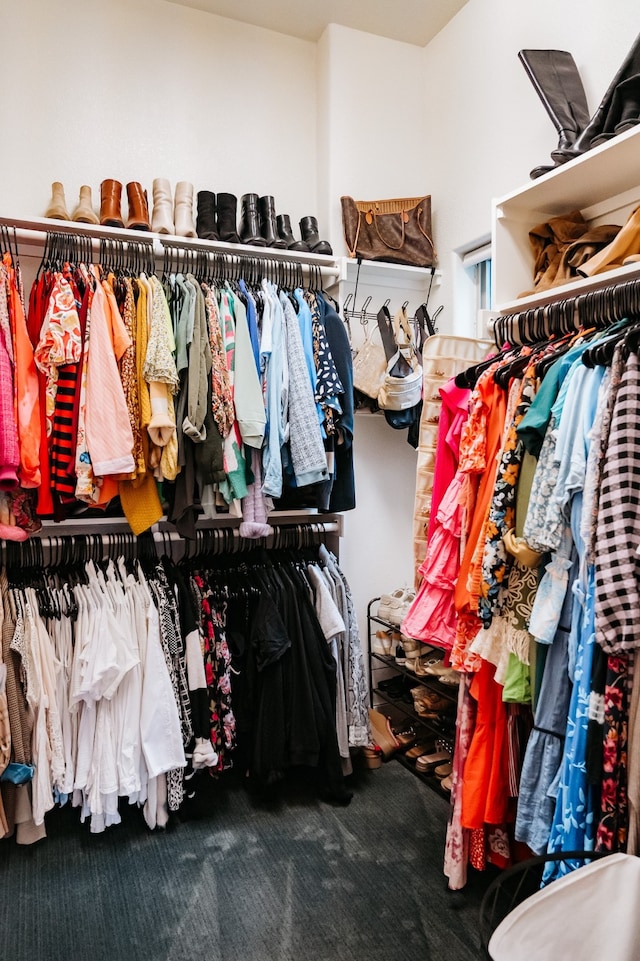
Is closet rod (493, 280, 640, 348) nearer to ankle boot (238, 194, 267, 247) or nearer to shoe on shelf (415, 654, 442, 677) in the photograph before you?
ankle boot (238, 194, 267, 247)

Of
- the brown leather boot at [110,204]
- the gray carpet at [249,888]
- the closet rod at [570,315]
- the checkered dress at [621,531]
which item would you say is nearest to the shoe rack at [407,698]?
the gray carpet at [249,888]

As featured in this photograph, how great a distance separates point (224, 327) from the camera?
2289mm

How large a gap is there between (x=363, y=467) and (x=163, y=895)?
6.01ft

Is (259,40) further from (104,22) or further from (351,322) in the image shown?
(351,322)

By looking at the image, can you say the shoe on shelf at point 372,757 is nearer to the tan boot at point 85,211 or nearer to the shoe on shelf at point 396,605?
the shoe on shelf at point 396,605

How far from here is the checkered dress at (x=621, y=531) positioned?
1.27 meters

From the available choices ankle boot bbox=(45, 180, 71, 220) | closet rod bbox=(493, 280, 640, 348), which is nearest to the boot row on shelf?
ankle boot bbox=(45, 180, 71, 220)

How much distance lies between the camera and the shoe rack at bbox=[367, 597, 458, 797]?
2459mm

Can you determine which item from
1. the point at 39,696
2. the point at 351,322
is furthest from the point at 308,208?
the point at 39,696

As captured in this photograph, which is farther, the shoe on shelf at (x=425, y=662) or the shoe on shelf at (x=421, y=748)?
the shoe on shelf at (x=421, y=748)

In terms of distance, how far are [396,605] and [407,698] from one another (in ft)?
1.43

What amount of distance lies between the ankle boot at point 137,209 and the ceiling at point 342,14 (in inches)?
39.7

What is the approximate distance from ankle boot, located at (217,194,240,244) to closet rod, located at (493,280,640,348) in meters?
1.14

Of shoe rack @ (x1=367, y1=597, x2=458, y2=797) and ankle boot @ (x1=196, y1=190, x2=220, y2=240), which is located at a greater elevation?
ankle boot @ (x1=196, y1=190, x2=220, y2=240)
